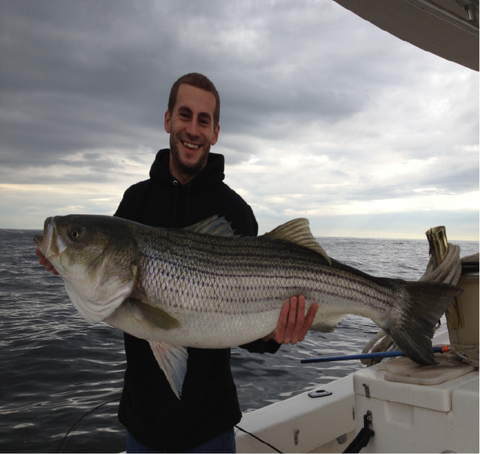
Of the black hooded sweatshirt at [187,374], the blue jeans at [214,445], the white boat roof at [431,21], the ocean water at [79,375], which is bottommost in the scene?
the ocean water at [79,375]

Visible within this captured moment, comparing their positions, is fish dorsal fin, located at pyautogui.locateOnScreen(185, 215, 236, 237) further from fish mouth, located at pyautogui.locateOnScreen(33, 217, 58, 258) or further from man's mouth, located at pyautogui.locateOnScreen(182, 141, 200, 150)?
fish mouth, located at pyautogui.locateOnScreen(33, 217, 58, 258)

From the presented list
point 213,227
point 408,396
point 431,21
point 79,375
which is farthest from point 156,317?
point 79,375

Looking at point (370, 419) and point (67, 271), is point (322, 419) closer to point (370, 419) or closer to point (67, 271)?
point (370, 419)

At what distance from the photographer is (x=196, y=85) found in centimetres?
282

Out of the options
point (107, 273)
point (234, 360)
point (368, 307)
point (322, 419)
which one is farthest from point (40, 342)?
point (368, 307)

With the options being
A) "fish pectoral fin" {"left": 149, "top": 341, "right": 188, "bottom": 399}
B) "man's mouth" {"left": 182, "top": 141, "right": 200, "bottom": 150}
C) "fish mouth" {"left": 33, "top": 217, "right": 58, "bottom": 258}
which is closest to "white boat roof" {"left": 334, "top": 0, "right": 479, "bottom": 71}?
"man's mouth" {"left": 182, "top": 141, "right": 200, "bottom": 150}

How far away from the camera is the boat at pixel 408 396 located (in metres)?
2.51

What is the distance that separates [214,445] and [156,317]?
96cm

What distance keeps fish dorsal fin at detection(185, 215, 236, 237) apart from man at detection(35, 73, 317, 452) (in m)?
0.29

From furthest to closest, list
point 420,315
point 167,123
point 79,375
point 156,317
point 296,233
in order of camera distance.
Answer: point 79,375 < point 167,123 < point 296,233 < point 420,315 < point 156,317

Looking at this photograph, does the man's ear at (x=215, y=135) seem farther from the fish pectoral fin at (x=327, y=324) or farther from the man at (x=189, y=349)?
the fish pectoral fin at (x=327, y=324)

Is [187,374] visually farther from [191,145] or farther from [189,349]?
[191,145]

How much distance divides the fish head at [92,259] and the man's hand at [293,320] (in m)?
0.95

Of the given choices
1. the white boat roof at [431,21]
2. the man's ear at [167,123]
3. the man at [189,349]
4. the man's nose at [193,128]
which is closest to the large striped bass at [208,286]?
the man at [189,349]
